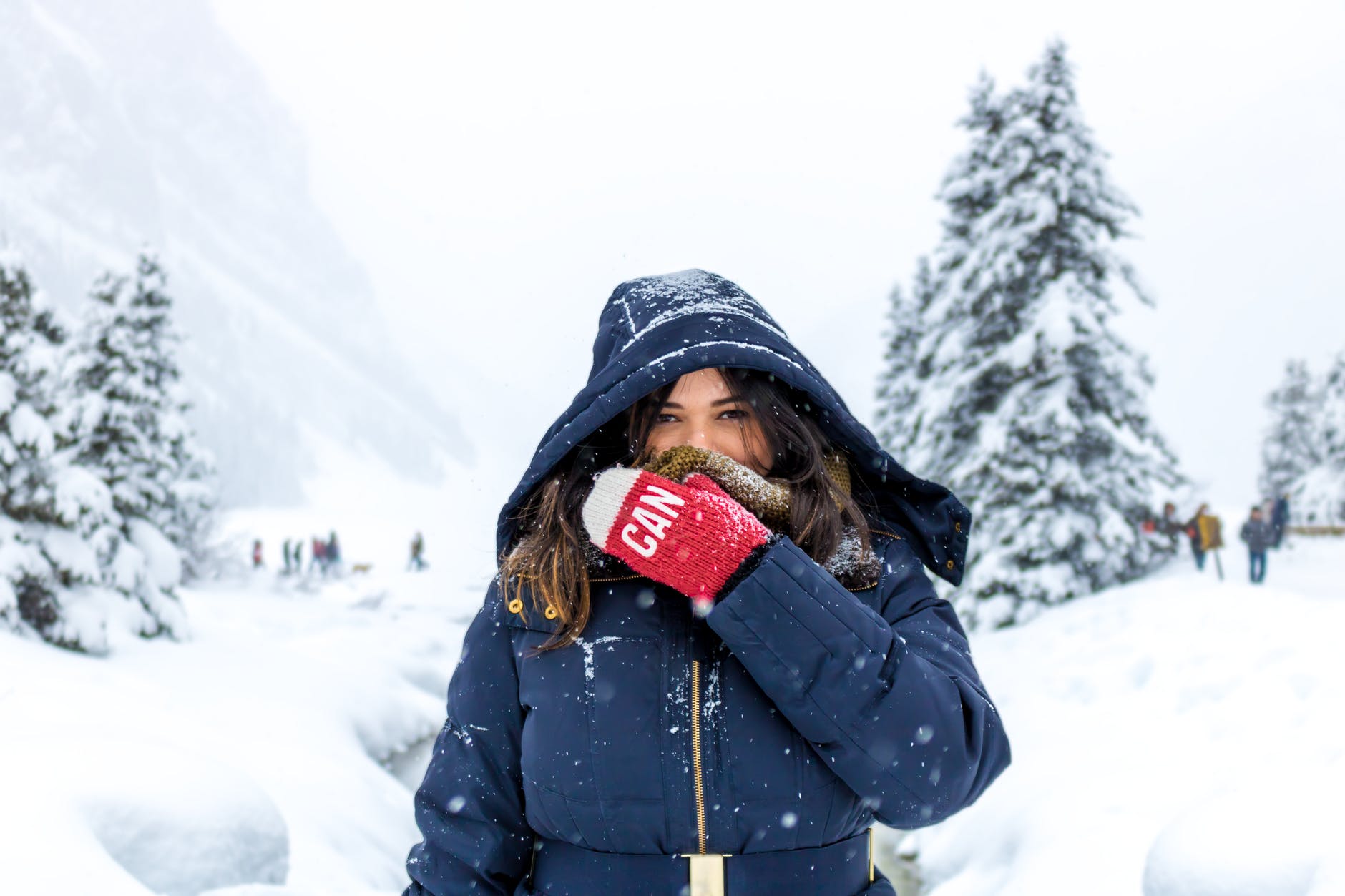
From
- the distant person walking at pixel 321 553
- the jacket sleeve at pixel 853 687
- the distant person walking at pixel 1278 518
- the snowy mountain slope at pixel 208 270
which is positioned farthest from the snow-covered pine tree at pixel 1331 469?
the snowy mountain slope at pixel 208 270

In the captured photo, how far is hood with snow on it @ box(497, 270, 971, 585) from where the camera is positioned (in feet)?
6.70

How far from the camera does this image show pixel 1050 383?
1565cm

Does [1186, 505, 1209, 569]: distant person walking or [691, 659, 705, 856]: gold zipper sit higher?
[691, 659, 705, 856]: gold zipper

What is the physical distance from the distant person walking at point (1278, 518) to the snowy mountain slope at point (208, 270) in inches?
2704

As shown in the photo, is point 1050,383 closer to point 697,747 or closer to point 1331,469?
point 697,747

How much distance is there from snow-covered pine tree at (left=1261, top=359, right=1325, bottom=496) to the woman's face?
4435 centimetres

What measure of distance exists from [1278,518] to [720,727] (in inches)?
1060

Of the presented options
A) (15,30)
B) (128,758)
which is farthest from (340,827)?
(15,30)

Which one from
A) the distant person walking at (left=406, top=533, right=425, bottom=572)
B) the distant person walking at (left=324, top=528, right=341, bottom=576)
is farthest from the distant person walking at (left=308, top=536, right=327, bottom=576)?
the distant person walking at (left=406, top=533, right=425, bottom=572)

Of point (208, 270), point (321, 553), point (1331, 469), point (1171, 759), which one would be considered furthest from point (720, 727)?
point (208, 270)

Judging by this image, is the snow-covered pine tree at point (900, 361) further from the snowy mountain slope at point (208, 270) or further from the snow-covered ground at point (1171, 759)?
the snowy mountain slope at point (208, 270)

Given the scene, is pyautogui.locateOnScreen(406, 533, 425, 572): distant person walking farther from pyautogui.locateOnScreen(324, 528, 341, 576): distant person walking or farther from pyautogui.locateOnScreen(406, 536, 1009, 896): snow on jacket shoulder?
pyautogui.locateOnScreen(406, 536, 1009, 896): snow on jacket shoulder

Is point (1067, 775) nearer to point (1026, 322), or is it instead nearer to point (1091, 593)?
point (1091, 593)

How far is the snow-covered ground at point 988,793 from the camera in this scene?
4.06 m
